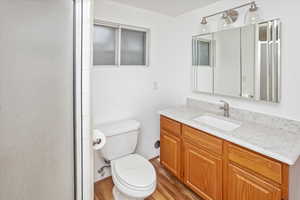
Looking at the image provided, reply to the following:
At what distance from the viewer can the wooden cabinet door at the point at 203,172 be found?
152 centimetres

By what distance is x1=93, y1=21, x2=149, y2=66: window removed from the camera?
2012 mm

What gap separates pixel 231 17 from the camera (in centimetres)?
181

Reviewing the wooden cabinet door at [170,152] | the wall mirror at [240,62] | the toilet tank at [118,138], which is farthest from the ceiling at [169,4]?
the wooden cabinet door at [170,152]

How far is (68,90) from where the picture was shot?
2.45 feet

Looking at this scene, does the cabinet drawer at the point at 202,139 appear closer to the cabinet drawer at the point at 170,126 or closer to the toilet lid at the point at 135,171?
the cabinet drawer at the point at 170,126

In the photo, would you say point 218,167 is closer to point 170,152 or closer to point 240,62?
point 170,152

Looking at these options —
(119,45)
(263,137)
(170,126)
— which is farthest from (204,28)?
(263,137)

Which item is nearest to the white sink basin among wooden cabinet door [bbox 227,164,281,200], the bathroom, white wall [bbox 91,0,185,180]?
A: the bathroom

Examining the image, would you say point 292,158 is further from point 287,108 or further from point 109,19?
point 109,19

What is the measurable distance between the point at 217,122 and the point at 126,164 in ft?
3.38

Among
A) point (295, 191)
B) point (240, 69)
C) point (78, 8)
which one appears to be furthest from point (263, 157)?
point (78, 8)

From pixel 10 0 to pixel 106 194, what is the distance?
1897mm

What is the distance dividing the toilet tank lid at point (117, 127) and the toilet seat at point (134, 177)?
286 millimetres

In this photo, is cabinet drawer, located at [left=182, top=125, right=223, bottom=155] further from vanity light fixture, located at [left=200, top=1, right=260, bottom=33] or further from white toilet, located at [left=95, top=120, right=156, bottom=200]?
vanity light fixture, located at [left=200, top=1, right=260, bottom=33]
